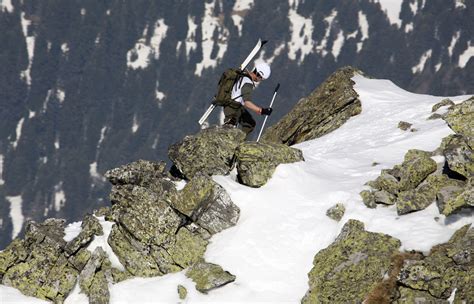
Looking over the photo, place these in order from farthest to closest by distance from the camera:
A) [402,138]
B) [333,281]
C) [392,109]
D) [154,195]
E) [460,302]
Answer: [392,109] → [402,138] → [154,195] → [333,281] → [460,302]

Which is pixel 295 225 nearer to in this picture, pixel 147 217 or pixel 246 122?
pixel 147 217

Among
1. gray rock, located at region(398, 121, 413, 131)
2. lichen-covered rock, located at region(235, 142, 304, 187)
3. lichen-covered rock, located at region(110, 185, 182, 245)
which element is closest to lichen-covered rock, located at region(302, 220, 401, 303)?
lichen-covered rock, located at region(235, 142, 304, 187)

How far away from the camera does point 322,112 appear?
39.7 meters

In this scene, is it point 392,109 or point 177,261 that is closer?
point 177,261

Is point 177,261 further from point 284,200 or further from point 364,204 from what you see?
point 364,204

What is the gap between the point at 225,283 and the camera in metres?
27.3

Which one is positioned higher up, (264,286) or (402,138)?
(402,138)

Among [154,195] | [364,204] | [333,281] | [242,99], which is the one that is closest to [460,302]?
[333,281]

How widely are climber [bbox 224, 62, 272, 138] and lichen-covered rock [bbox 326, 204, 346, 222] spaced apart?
5.04m

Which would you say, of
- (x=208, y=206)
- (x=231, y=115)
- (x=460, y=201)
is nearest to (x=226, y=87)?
(x=231, y=115)

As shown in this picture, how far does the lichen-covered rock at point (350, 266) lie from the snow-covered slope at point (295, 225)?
0.39 m

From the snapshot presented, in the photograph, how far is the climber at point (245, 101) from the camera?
33.4m

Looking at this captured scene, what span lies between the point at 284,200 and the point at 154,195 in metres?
3.96

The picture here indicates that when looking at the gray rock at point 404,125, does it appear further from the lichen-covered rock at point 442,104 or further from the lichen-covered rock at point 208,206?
the lichen-covered rock at point 208,206
